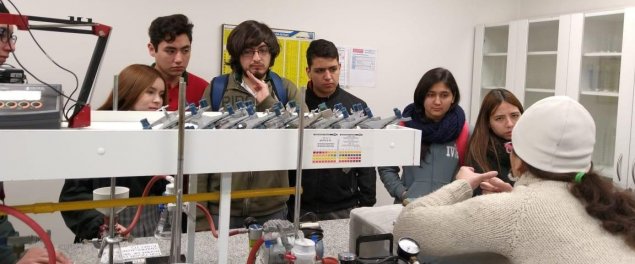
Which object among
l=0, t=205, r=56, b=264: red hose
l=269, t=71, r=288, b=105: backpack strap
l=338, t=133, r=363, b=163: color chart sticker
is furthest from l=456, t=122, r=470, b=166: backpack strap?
l=0, t=205, r=56, b=264: red hose

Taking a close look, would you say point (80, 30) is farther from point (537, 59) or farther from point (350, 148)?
point (537, 59)

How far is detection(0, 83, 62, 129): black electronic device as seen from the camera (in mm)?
874

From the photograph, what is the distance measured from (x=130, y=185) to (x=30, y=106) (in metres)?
0.92

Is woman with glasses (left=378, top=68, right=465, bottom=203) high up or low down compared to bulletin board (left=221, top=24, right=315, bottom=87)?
down

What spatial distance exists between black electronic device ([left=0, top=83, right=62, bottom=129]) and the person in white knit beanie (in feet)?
2.85

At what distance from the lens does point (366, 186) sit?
2.58 m

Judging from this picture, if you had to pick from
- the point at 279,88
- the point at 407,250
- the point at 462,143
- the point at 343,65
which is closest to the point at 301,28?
the point at 343,65

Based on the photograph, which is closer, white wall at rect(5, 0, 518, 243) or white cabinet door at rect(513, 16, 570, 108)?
white wall at rect(5, 0, 518, 243)

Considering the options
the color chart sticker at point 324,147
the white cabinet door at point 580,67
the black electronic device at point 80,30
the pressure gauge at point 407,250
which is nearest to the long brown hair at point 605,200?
the pressure gauge at point 407,250

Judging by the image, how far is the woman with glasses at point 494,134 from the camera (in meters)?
2.12

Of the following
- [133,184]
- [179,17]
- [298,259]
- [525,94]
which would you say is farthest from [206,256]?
[525,94]

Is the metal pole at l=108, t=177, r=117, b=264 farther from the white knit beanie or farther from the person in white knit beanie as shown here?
the white knit beanie

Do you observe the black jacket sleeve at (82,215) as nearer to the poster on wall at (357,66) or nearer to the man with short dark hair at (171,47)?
the man with short dark hair at (171,47)

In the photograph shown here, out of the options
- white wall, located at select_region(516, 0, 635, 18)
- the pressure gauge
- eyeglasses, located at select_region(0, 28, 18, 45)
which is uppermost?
white wall, located at select_region(516, 0, 635, 18)
